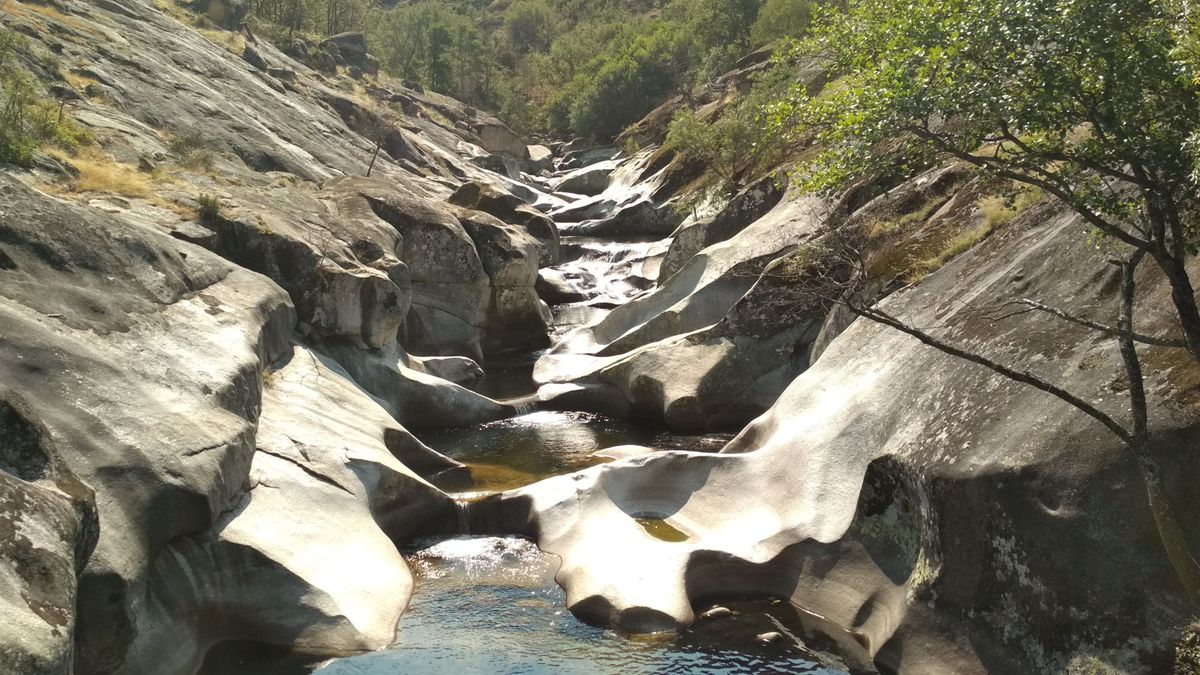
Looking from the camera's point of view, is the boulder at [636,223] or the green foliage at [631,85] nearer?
the boulder at [636,223]

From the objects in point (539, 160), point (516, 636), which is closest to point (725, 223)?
point (516, 636)

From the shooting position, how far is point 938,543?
1144cm

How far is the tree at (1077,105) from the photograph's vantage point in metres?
8.33

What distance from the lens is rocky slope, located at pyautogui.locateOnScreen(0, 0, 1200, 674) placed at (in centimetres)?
966

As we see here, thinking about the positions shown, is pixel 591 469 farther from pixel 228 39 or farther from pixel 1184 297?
pixel 228 39

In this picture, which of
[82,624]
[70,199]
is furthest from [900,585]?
[70,199]

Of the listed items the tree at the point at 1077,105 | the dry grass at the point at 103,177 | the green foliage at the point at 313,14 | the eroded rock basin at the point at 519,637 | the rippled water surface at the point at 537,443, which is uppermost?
the green foliage at the point at 313,14

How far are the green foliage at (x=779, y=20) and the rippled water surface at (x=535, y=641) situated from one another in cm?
6339

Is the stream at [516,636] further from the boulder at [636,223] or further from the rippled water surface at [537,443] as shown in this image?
the boulder at [636,223]

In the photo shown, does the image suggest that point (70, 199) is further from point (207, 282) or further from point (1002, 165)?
point (1002, 165)

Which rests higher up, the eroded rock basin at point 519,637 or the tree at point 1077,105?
the tree at point 1077,105

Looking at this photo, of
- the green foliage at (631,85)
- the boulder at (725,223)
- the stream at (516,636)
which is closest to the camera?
the stream at (516,636)

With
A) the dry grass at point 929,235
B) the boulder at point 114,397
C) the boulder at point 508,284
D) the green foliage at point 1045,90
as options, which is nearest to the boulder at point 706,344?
the dry grass at point 929,235

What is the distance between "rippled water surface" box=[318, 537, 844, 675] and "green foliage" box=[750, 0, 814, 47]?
63.4 meters
